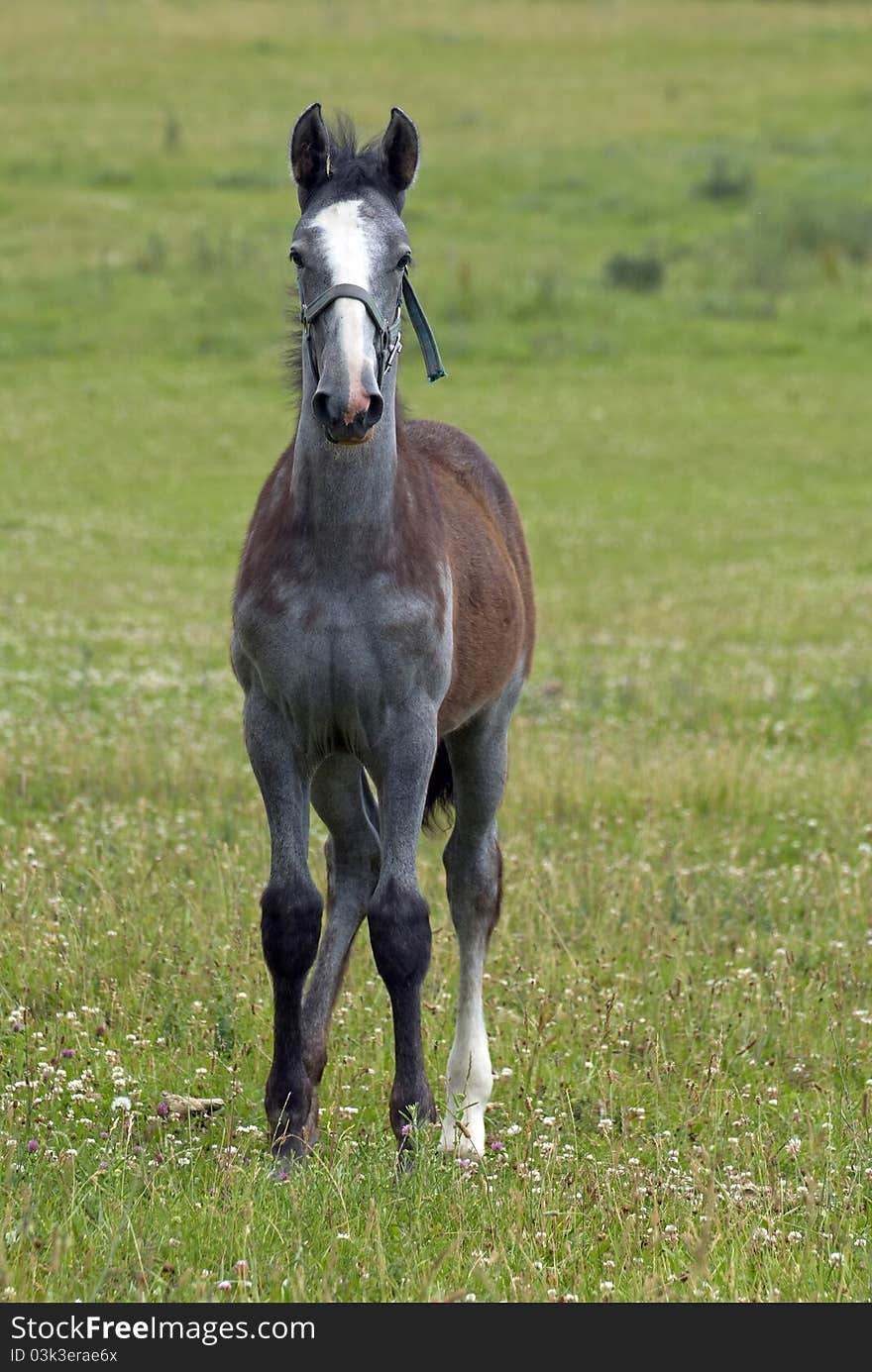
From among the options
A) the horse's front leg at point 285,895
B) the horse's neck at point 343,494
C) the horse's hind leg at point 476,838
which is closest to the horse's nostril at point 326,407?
the horse's neck at point 343,494

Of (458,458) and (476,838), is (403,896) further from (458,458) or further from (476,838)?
(458,458)

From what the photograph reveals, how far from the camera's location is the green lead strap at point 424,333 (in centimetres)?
600

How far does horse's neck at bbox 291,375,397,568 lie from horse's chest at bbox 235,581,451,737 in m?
0.15

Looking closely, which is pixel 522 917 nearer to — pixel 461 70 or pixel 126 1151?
pixel 126 1151

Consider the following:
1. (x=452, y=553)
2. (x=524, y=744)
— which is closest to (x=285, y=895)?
(x=452, y=553)

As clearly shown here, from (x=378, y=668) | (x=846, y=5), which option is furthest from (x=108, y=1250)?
(x=846, y=5)

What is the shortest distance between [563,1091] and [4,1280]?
2937 mm

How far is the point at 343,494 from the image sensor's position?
220 inches

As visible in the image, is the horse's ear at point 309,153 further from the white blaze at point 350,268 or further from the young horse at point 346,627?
the white blaze at point 350,268

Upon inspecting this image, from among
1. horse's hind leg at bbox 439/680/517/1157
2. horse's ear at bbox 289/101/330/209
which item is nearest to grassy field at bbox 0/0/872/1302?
horse's hind leg at bbox 439/680/517/1157

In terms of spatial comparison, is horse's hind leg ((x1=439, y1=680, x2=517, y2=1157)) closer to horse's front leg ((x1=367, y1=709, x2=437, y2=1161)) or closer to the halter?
horse's front leg ((x1=367, y1=709, x2=437, y2=1161))

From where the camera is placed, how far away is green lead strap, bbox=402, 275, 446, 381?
19.7 ft

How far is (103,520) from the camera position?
23.1 m

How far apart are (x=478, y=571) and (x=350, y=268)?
172cm
